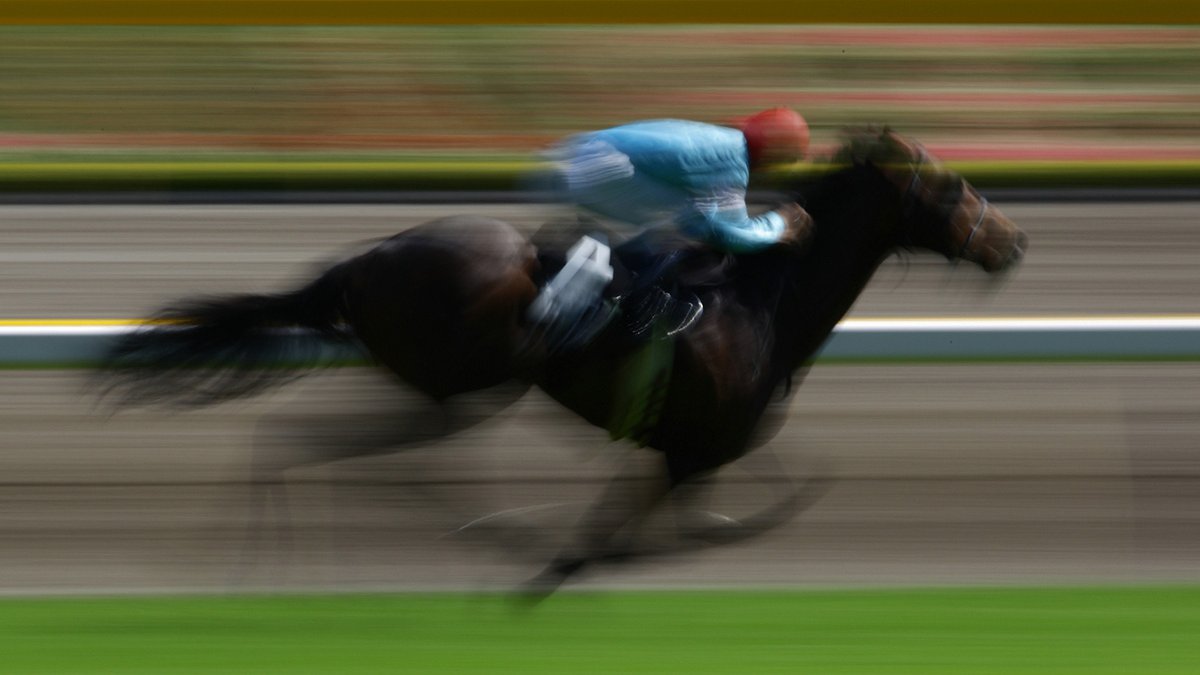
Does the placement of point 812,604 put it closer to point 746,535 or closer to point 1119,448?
point 746,535

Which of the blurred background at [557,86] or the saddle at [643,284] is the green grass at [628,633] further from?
the blurred background at [557,86]

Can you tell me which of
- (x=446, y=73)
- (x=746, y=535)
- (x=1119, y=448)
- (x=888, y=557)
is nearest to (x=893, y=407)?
(x=1119, y=448)

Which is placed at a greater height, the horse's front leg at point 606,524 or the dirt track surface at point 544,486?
the horse's front leg at point 606,524

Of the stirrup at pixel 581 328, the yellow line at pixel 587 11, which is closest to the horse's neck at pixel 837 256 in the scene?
the stirrup at pixel 581 328

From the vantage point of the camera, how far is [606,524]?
15.7ft

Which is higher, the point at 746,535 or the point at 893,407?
the point at 746,535

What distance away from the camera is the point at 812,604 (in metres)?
4.65

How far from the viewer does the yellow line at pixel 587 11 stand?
9.51 m

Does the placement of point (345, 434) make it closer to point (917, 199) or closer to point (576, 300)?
point (576, 300)

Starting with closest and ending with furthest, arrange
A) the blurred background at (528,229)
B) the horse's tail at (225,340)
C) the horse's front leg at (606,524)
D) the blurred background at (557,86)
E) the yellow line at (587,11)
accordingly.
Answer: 1. the horse's front leg at (606,524)
2. the horse's tail at (225,340)
3. the blurred background at (528,229)
4. the yellow line at (587,11)
5. the blurred background at (557,86)

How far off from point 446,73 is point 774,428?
39.8ft

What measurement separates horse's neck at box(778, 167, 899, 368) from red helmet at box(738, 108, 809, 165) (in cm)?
28

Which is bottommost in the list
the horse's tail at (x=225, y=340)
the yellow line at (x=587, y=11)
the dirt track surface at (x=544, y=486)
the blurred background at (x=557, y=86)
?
the blurred background at (x=557, y=86)

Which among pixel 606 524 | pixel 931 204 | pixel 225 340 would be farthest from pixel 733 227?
pixel 225 340
